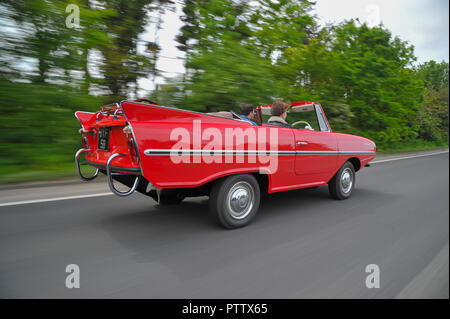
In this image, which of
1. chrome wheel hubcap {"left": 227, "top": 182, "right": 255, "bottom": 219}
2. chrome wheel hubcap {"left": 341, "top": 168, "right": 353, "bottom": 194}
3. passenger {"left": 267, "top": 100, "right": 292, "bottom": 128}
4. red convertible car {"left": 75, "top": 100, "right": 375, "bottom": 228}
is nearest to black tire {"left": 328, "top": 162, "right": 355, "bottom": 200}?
chrome wheel hubcap {"left": 341, "top": 168, "right": 353, "bottom": 194}

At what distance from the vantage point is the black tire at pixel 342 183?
4461mm

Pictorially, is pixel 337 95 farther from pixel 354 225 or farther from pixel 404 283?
pixel 404 283

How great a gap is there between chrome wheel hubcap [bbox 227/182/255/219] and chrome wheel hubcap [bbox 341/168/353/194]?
2.11 meters

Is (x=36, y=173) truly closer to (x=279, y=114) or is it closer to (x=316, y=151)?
(x=279, y=114)

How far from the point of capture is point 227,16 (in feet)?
29.0

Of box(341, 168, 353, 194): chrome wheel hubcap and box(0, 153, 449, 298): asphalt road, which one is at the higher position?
box(341, 168, 353, 194): chrome wheel hubcap

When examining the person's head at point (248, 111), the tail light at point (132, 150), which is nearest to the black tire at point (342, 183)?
the person's head at point (248, 111)

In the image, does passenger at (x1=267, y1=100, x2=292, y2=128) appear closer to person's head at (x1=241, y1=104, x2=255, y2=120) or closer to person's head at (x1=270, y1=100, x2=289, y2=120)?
person's head at (x1=270, y1=100, x2=289, y2=120)

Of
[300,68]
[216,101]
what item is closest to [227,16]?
[216,101]

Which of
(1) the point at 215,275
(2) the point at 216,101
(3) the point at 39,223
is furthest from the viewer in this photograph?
(2) the point at 216,101

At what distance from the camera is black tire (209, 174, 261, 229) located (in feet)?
9.57

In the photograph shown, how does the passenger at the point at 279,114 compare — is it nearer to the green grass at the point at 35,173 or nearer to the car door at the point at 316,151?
the car door at the point at 316,151
